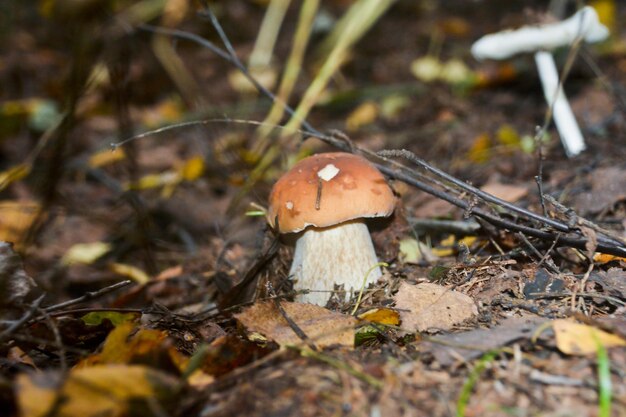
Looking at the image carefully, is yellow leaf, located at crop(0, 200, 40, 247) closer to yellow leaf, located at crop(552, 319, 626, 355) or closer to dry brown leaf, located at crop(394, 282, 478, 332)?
dry brown leaf, located at crop(394, 282, 478, 332)

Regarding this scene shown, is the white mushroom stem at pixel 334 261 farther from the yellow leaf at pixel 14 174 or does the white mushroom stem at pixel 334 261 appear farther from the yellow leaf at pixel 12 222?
the yellow leaf at pixel 12 222

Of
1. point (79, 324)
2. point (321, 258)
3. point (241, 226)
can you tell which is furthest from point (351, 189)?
point (241, 226)

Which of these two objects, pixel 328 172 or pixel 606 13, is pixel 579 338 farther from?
pixel 606 13

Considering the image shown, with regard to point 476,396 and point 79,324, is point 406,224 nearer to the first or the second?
point 476,396

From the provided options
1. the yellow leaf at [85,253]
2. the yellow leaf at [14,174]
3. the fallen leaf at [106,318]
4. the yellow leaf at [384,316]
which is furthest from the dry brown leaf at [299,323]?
the yellow leaf at [85,253]

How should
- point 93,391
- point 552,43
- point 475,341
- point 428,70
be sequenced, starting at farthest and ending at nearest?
point 428,70, point 552,43, point 475,341, point 93,391

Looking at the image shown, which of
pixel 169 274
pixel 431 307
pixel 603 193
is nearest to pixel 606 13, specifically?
pixel 603 193

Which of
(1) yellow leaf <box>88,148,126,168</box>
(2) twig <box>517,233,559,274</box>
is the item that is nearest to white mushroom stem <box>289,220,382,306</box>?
(2) twig <box>517,233,559,274</box>

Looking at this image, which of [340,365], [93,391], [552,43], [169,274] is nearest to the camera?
[93,391]
